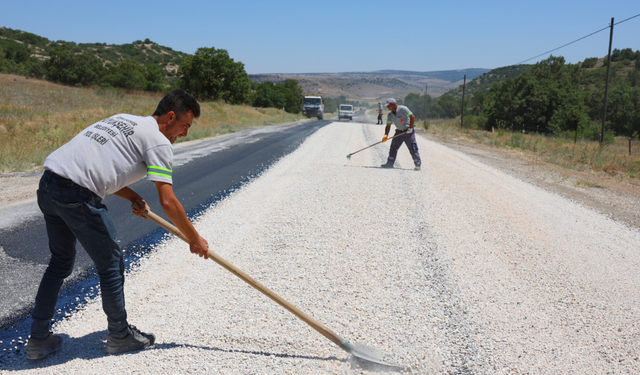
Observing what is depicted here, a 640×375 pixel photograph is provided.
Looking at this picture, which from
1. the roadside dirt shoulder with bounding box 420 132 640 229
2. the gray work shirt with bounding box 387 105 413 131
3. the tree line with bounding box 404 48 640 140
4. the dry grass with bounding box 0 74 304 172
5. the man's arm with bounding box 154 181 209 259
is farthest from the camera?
the tree line with bounding box 404 48 640 140

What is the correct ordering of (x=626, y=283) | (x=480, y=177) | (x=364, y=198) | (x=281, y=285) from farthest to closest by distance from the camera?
(x=480, y=177) → (x=364, y=198) → (x=626, y=283) → (x=281, y=285)

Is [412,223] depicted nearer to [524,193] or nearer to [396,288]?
[396,288]

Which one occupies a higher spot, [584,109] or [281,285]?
[584,109]

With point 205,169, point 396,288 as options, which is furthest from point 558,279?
point 205,169

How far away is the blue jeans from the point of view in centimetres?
241

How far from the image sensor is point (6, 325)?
122 inches

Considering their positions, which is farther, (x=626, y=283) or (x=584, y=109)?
(x=584, y=109)

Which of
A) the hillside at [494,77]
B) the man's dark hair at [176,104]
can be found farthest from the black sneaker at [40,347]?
the hillside at [494,77]

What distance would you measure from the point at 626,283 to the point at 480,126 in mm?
50149

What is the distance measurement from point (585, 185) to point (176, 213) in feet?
33.8

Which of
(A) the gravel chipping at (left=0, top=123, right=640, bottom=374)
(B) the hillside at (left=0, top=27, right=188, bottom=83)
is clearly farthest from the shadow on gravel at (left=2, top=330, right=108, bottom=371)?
(B) the hillside at (left=0, top=27, right=188, bottom=83)

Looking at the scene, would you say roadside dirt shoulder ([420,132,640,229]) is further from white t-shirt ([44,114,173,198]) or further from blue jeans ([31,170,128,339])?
blue jeans ([31,170,128,339])

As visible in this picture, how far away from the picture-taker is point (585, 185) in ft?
32.4

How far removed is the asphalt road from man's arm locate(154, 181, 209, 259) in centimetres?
178
